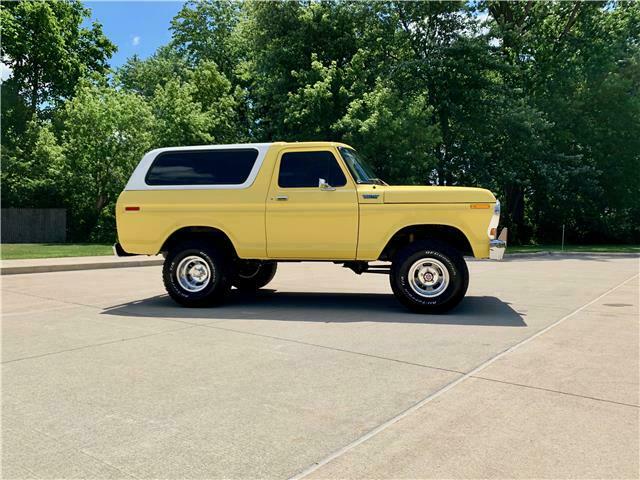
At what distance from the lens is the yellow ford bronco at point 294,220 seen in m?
7.74

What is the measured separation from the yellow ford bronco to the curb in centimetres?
592

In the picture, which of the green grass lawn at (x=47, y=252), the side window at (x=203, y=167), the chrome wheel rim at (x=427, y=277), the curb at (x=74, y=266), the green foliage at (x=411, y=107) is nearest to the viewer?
the chrome wheel rim at (x=427, y=277)

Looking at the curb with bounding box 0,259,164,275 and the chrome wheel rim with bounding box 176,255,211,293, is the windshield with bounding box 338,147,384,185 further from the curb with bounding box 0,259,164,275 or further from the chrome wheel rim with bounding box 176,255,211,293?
the curb with bounding box 0,259,164,275

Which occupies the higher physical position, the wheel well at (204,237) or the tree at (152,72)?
the tree at (152,72)

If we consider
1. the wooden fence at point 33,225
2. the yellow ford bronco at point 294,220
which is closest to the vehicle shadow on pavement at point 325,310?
the yellow ford bronco at point 294,220

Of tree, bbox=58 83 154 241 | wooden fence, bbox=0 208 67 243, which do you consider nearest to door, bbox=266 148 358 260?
tree, bbox=58 83 154 241

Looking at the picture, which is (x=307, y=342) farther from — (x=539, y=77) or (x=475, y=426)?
(x=539, y=77)

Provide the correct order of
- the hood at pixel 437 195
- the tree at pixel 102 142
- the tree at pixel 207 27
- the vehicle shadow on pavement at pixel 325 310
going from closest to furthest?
the vehicle shadow on pavement at pixel 325 310 < the hood at pixel 437 195 < the tree at pixel 102 142 < the tree at pixel 207 27

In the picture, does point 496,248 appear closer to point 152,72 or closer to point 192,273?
point 192,273

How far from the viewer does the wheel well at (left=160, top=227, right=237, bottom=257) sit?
8.60 meters

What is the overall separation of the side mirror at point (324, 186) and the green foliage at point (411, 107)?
54.0 ft

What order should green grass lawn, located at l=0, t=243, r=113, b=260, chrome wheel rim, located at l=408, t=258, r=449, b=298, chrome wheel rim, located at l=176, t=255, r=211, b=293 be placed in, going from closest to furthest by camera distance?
chrome wheel rim, located at l=408, t=258, r=449, b=298 < chrome wheel rim, located at l=176, t=255, r=211, b=293 < green grass lawn, located at l=0, t=243, r=113, b=260

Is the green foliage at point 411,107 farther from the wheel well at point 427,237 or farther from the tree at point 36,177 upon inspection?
the wheel well at point 427,237

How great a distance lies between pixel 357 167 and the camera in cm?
853
